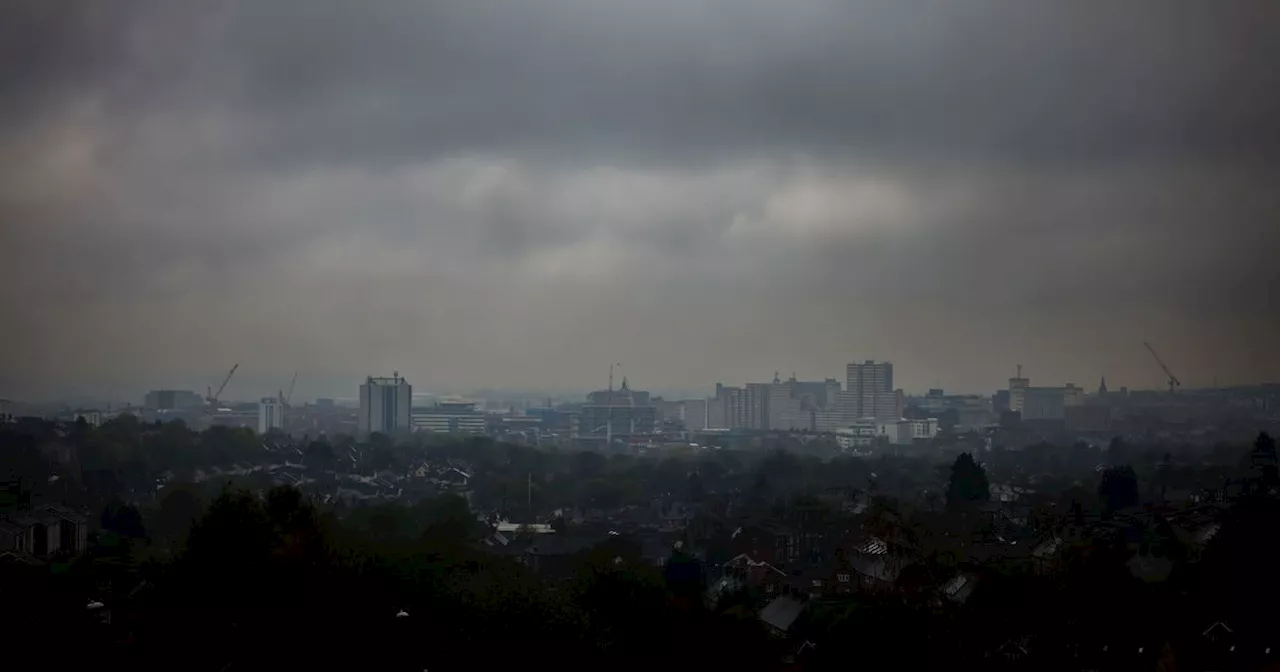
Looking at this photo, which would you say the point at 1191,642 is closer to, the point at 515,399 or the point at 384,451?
the point at 384,451

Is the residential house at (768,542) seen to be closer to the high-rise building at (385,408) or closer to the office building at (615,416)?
the high-rise building at (385,408)

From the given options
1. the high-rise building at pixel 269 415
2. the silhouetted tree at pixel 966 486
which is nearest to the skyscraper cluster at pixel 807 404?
the high-rise building at pixel 269 415

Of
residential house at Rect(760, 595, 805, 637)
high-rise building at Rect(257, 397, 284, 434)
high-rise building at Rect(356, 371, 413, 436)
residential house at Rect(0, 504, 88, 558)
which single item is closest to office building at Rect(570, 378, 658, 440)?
high-rise building at Rect(356, 371, 413, 436)

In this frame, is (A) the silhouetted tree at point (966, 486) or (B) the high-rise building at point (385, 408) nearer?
(A) the silhouetted tree at point (966, 486)

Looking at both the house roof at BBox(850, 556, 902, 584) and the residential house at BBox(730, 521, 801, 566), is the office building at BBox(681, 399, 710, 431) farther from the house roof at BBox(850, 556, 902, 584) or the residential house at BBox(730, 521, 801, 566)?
the house roof at BBox(850, 556, 902, 584)

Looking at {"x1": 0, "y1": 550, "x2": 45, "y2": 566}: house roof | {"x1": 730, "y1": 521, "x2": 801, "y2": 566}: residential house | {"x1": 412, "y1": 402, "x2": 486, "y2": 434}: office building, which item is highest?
{"x1": 412, "y1": 402, "x2": 486, "y2": 434}: office building

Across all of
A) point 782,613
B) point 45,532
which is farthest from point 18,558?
point 782,613
